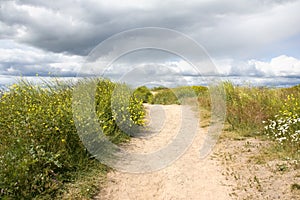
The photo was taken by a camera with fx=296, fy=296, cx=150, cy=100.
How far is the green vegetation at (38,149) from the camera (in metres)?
4.18

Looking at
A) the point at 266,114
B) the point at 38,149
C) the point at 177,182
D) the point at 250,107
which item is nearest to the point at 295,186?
the point at 177,182

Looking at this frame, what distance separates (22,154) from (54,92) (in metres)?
3.19

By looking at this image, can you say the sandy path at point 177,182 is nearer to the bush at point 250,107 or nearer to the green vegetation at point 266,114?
the green vegetation at point 266,114

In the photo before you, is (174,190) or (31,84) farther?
(31,84)

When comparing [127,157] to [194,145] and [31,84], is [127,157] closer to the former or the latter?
[194,145]

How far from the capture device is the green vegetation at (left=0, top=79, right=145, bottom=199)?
4.18 m

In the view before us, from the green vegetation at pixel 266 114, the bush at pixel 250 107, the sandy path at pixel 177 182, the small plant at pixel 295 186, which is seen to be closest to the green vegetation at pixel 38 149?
the sandy path at pixel 177 182

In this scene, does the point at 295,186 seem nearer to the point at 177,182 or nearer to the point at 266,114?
the point at 177,182

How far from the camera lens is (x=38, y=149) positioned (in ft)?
15.8

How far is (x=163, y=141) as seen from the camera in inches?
316

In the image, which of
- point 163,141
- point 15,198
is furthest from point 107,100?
point 15,198

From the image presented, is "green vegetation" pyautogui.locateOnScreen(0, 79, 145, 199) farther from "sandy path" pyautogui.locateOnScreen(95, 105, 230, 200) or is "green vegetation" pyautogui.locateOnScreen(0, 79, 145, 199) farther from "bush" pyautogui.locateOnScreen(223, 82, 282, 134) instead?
"bush" pyautogui.locateOnScreen(223, 82, 282, 134)

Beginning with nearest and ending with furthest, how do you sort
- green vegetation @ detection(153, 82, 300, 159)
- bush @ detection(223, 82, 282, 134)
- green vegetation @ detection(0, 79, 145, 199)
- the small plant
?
green vegetation @ detection(0, 79, 145, 199) → the small plant → green vegetation @ detection(153, 82, 300, 159) → bush @ detection(223, 82, 282, 134)

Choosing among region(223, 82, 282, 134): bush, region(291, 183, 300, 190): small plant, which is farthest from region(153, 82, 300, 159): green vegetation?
region(291, 183, 300, 190): small plant
